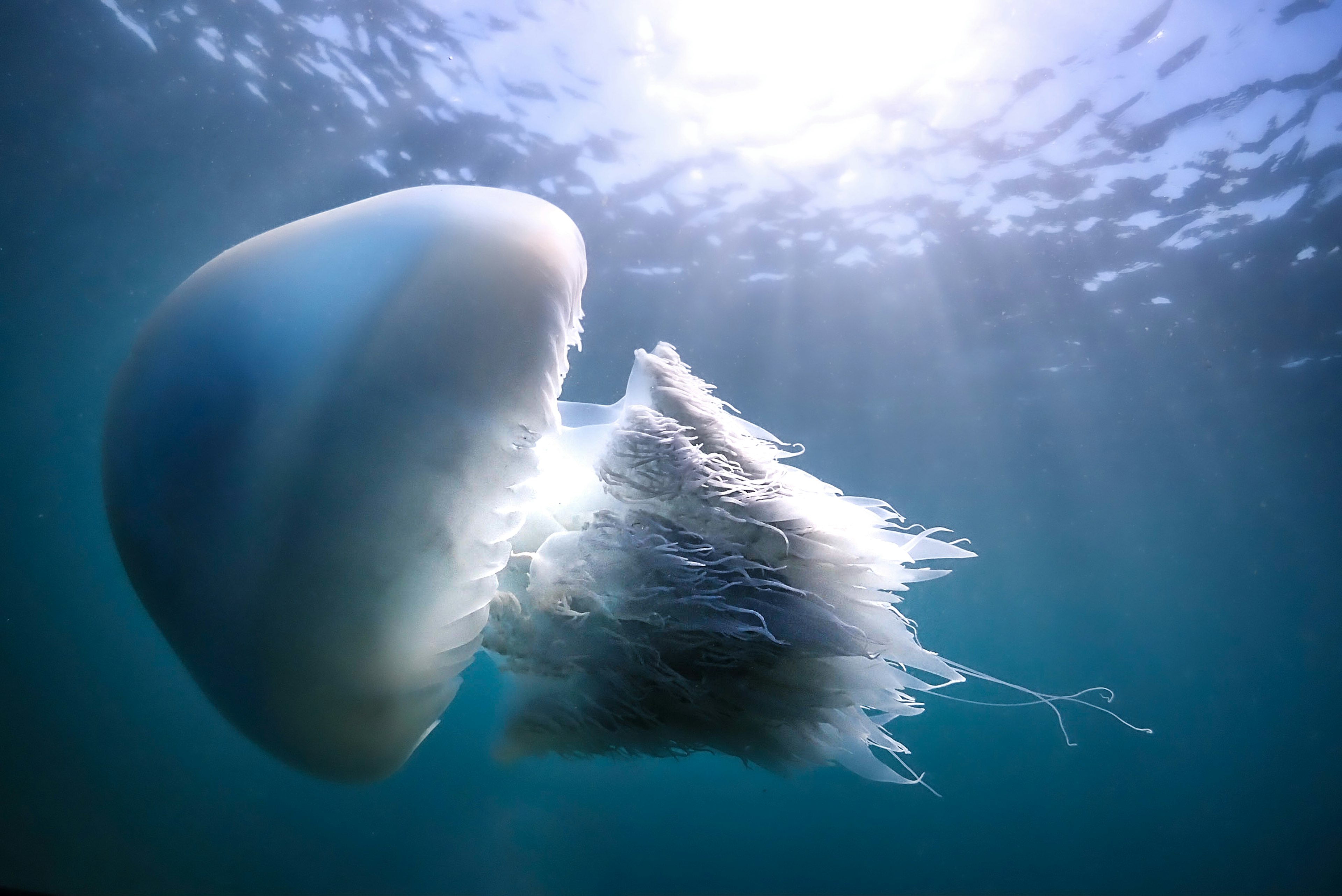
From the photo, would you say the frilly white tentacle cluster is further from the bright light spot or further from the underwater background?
the bright light spot

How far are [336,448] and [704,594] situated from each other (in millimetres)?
1234

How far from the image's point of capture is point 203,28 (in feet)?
28.9

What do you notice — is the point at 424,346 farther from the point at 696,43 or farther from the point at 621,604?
the point at 696,43

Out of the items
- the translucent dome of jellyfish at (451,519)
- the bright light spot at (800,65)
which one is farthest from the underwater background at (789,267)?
the translucent dome of jellyfish at (451,519)

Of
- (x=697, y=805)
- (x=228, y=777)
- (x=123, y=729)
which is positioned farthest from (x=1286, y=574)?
(x=123, y=729)

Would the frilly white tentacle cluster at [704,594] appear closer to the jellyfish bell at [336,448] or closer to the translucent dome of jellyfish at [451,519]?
the translucent dome of jellyfish at [451,519]

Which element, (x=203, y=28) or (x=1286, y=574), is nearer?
(x=203, y=28)

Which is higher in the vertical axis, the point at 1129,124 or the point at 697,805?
the point at 1129,124

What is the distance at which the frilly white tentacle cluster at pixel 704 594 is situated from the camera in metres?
2.30

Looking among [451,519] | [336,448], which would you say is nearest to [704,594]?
[451,519]

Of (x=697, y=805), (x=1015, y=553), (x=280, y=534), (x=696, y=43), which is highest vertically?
(x=696, y=43)

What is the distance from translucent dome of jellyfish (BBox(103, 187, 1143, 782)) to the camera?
1718mm

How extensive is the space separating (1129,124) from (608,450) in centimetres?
1030

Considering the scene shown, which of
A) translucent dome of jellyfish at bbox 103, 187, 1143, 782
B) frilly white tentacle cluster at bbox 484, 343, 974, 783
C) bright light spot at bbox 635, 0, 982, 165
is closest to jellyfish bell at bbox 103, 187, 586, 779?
translucent dome of jellyfish at bbox 103, 187, 1143, 782
